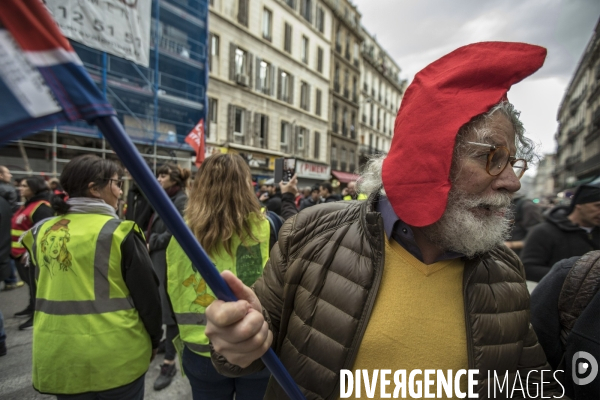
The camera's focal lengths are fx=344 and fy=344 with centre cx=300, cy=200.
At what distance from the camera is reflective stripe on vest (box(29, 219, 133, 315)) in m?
1.82

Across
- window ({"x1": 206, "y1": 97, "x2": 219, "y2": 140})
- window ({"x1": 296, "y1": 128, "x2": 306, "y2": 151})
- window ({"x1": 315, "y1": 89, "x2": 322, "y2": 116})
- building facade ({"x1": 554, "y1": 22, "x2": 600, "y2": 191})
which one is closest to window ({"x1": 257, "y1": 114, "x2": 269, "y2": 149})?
window ({"x1": 206, "y1": 97, "x2": 219, "y2": 140})

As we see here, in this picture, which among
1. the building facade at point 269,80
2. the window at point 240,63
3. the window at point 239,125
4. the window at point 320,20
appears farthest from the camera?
the window at point 320,20

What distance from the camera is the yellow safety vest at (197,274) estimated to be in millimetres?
2105

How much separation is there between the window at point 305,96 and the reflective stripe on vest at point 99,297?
21401mm

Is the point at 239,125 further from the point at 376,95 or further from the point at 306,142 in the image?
the point at 376,95

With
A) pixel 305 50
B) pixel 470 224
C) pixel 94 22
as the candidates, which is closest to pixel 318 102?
pixel 305 50

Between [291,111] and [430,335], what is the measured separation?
20657 mm

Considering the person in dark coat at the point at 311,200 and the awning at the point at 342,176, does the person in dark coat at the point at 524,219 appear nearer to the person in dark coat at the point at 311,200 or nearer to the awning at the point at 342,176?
the person in dark coat at the point at 311,200

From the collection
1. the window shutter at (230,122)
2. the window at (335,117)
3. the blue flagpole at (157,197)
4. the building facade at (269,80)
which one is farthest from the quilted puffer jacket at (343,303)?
the window at (335,117)

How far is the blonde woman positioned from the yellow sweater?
3.55 feet

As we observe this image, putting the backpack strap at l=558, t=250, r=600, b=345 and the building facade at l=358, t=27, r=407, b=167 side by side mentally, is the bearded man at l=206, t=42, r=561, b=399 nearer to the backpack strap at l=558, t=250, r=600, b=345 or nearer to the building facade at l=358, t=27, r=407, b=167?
the backpack strap at l=558, t=250, r=600, b=345

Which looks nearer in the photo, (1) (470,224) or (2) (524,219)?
(1) (470,224)

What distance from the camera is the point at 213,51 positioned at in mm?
15938

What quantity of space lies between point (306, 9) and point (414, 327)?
24.3 metres
